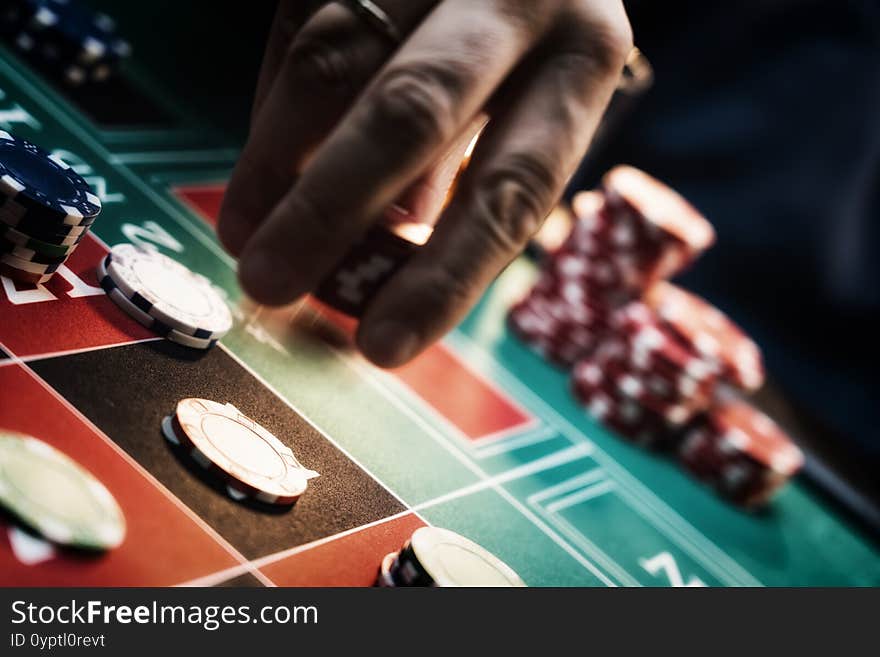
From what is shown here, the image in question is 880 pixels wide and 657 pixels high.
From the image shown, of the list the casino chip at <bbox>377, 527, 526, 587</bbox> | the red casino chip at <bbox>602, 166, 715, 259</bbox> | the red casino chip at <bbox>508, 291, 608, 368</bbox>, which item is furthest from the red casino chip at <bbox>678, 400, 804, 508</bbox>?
the casino chip at <bbox>377, 527, 526, 587</bbox>

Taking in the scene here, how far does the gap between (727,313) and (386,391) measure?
4616 millimetres

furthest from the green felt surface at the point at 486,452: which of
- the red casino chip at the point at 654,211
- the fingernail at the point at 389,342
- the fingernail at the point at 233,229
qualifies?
the red casino chip at the point at 654,211

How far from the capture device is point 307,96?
4.21ft

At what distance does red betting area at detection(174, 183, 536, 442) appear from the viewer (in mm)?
2715

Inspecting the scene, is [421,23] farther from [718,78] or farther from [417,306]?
[718,78]

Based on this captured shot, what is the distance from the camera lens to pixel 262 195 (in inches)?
53.4

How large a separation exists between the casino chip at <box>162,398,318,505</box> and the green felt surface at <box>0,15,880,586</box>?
30 cm

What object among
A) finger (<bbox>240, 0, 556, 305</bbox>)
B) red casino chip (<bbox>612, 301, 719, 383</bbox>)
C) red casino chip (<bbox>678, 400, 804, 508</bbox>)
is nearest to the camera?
finger (<bbox>240, 0, 556, 305</bbox>)

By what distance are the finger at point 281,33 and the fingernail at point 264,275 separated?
427 millimetres

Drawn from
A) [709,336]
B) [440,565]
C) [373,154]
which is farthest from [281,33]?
[709,336]

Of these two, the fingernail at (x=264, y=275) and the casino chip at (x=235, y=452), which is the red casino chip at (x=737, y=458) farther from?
the fingernail at (x=264, y=275)

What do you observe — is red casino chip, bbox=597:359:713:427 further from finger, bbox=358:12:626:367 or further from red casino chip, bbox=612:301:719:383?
finger, bbox=358:12:626:367

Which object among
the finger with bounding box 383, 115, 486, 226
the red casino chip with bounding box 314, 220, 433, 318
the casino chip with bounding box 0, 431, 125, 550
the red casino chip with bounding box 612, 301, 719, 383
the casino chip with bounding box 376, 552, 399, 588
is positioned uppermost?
the finger with bounding box 383, 115, 486, 226

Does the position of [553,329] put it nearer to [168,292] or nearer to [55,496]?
[168,292]
